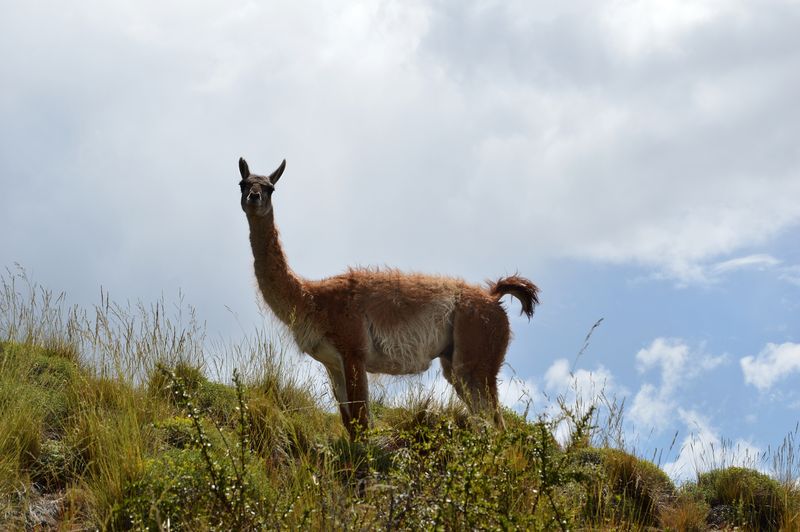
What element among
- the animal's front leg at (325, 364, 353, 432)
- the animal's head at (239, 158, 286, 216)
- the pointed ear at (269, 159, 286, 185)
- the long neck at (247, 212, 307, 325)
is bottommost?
the animal's front leg at (325, 364, 353, 432)

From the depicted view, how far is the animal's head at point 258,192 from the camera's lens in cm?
880

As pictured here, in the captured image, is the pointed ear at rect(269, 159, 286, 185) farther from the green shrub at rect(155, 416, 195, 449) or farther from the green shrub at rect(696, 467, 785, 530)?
the green shrub at rect(696, 467, 785, 530)

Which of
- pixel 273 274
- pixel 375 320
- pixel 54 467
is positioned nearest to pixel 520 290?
pixel 375 320

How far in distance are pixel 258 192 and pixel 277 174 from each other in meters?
0.53

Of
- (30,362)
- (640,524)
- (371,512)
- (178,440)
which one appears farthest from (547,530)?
(30,362)

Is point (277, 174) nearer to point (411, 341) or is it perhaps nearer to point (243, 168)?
point (243, 168)

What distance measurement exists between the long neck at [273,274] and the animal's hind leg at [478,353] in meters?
1.77

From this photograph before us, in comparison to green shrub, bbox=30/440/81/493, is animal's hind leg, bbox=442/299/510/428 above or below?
Answer: above

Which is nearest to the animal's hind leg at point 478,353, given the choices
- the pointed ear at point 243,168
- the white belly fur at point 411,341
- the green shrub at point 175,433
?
the white belly fur at point 411,341

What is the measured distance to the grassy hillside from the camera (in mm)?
5469

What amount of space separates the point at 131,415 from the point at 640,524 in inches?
194

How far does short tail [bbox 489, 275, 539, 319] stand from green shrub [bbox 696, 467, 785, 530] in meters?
2.74

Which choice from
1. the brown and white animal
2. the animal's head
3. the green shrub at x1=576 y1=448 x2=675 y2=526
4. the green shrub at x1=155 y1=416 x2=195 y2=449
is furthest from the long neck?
the green shrub at x1=576 y1=448 x2=675 y2=526

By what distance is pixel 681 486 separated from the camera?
951 cm
